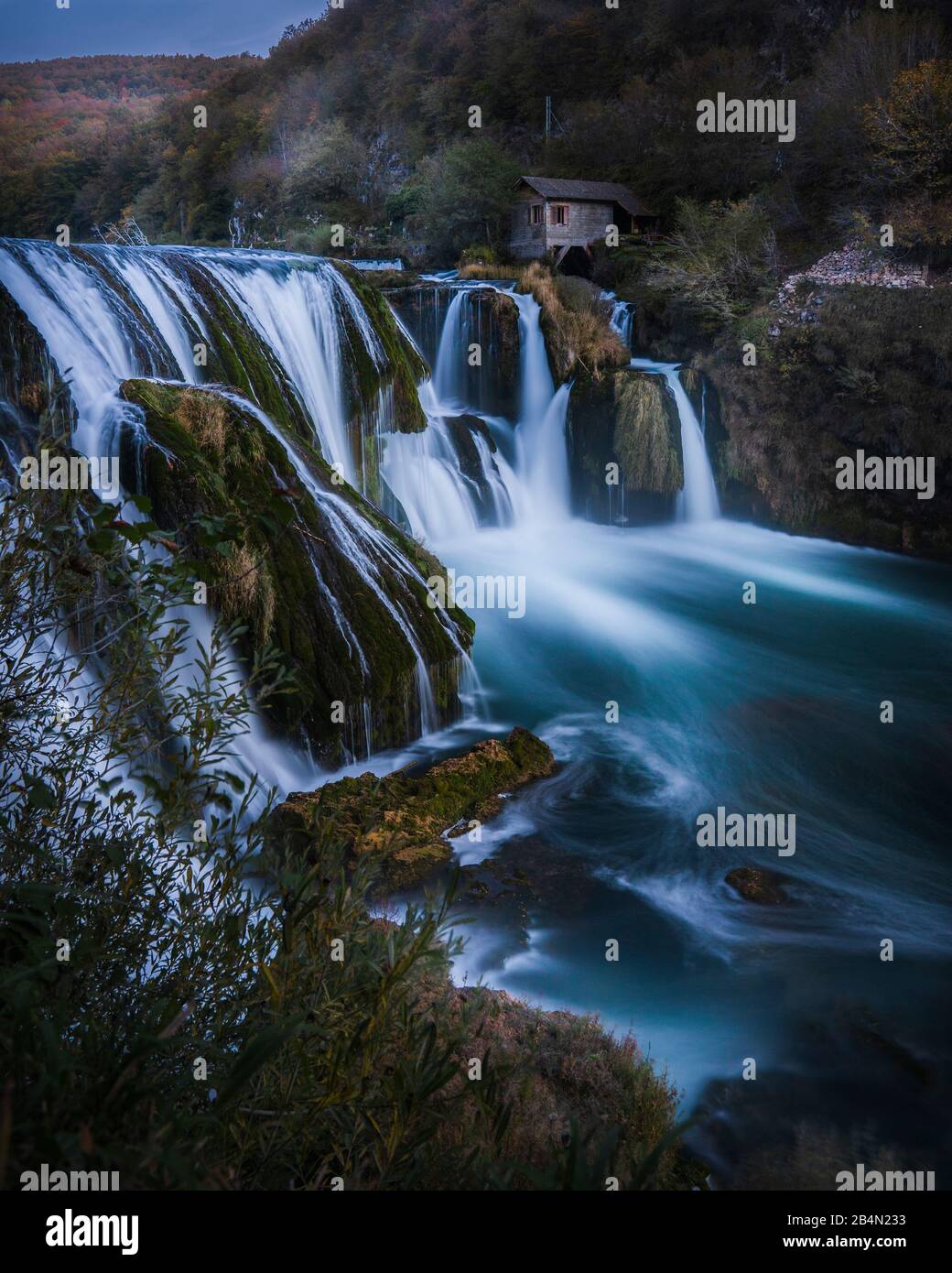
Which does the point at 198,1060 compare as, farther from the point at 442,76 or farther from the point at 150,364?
the point at 442,76

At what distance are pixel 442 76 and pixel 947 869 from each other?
5142 centimetres

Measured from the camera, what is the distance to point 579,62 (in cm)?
4288

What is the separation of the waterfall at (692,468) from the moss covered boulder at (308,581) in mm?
10733

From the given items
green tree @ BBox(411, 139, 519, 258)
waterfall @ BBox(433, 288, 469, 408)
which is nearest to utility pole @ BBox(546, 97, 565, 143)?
green tree @ BBox(411, 139, 519, 258)

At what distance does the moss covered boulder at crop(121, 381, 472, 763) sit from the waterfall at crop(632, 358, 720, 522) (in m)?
10.7

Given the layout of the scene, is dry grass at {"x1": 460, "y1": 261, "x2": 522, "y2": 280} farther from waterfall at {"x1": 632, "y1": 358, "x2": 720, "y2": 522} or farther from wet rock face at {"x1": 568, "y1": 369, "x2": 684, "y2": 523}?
wet rock face at {"x1": 568, "y1": 369, "x2": 684, "y2": 523}

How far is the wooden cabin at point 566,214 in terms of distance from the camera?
29.7 m

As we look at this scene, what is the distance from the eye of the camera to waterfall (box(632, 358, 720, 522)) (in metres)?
19.1

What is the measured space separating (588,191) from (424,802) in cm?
2787
